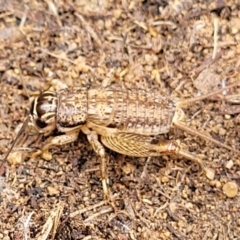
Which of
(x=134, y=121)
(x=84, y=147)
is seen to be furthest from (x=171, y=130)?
(x=84, y=147)

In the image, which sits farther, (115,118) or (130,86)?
(130,86)

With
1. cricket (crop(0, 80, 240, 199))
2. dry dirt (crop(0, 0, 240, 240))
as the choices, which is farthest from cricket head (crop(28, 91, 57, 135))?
dry dirt (crop(0, 0, 240, 240))

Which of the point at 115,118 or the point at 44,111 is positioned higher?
the point at 44,111

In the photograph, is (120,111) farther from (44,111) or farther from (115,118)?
(44,111)

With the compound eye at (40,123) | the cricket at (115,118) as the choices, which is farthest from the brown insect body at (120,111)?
the compound eye at (40,123)

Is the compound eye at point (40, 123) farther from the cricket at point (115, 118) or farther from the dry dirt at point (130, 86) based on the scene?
the dry dirt at point (130, 86)

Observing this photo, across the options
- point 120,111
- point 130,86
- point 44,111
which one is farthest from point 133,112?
point 44,111
